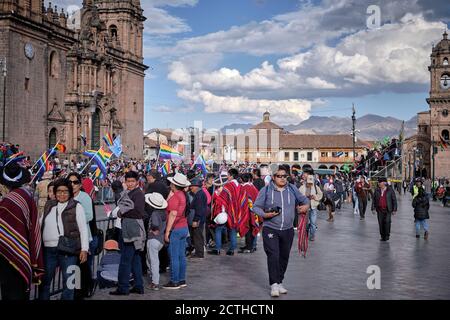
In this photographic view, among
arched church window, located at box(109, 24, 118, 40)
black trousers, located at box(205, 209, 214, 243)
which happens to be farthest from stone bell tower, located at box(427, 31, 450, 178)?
black trousers, located at box(205, 209, 214, 243)

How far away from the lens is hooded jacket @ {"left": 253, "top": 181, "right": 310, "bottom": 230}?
28.6 feet

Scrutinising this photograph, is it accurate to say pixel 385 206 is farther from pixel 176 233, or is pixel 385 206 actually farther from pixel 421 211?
pixel 176 233

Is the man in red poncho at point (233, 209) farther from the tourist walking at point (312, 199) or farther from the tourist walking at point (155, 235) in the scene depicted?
the tourist walking at point (155, 235)

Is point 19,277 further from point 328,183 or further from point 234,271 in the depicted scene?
point 328,183

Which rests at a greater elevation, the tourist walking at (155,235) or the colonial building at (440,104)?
the colonial building at (440,104)

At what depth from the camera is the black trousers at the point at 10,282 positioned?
20.9ft

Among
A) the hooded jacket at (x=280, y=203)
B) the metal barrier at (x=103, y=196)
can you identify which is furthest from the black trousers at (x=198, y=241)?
the metal barrier at (x=103, y=196)

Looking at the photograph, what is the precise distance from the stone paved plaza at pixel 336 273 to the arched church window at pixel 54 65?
33.9m

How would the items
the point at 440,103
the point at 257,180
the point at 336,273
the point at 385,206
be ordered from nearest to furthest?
1. the point at 336,273
2. the point at 385,206
3. the point at 257,180
4. the point at 440,103

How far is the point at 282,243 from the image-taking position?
8.80m

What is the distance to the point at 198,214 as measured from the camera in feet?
39.7

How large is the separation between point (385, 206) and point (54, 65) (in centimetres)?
3502

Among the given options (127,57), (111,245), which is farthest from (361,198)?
(127,57)

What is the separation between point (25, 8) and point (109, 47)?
1655 centimetres
